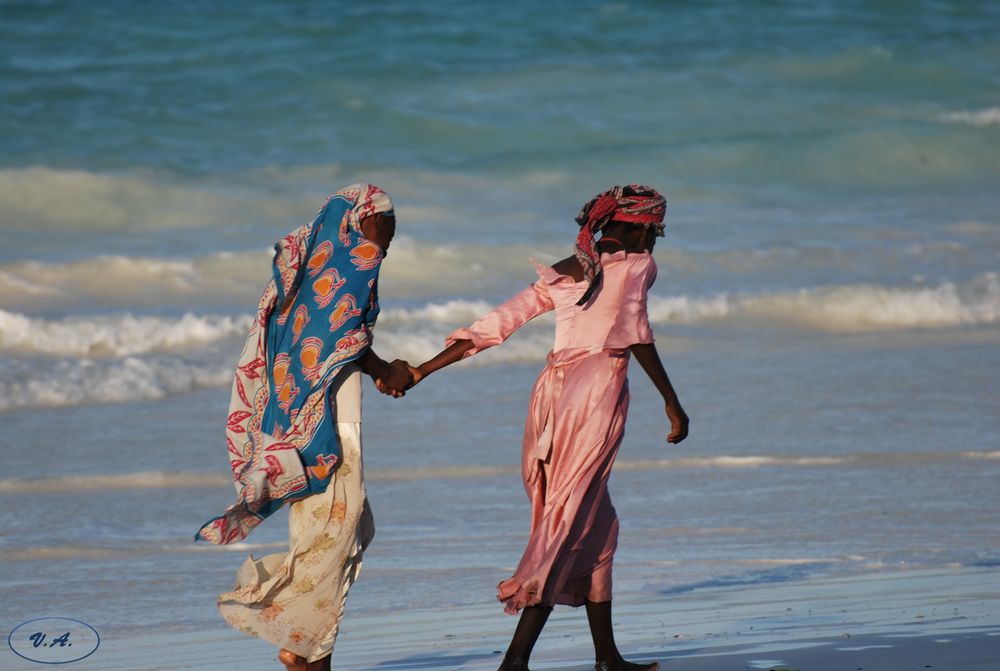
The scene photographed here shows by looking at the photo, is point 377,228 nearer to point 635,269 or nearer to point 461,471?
point 635,269

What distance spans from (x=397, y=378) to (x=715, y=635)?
1.22 metres

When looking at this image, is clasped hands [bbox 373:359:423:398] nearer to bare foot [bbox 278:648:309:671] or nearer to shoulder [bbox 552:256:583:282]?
shoulder [bbox 552:256:583:282]

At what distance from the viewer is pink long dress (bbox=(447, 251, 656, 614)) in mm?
4473

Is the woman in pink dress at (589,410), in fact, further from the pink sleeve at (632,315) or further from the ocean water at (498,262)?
the ocean water at (498,262)

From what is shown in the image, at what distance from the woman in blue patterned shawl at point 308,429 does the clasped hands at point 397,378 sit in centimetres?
21

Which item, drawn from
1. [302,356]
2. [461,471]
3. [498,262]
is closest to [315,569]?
[302,356]

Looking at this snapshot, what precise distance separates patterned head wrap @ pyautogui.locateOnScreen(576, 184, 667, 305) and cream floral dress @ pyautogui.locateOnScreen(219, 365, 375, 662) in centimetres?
71

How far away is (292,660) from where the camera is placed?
4.32 m

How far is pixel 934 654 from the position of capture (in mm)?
4477

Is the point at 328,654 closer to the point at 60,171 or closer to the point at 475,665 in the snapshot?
the point at 475,665
